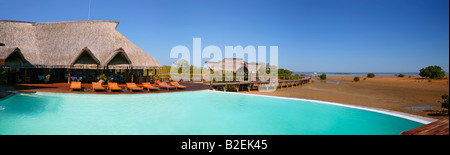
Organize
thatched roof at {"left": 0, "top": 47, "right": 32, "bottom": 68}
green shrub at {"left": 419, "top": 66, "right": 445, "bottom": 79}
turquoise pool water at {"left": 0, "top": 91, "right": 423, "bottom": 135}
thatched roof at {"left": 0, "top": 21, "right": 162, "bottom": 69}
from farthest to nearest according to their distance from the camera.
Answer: green shrub at {"left": 419, "top": 66, "right": 445, "bottom": 79} < thatched roof at {"left": 0, "top": 21, "right": 162, "bottom": 69} < thatched roof at {"left": 0, "top": 47, "right": 32, "bottom": 68} < turquoise pool water at {"left": 0, "top": 91, "right": 423, "bottom": 135}

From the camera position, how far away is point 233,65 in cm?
2442

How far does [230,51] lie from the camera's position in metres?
28.1

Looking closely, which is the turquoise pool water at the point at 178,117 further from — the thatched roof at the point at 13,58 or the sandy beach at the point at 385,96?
the thatched roof at the point at 13,58

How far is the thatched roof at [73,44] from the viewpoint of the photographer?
50.1 feet

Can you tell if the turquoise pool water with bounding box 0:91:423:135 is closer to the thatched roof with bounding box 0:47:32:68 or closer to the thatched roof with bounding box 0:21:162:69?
the thatched roof with bounding box 0:21:162:69

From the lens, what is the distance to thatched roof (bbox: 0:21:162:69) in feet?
50.1

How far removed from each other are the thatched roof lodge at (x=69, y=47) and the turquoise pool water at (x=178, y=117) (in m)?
5.55

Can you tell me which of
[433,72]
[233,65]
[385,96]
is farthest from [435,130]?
[433,72]

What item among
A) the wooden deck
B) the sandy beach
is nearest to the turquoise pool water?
→ the wooden deck

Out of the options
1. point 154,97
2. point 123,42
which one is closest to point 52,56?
point 123,42

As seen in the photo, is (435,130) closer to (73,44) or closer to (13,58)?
(73,44)

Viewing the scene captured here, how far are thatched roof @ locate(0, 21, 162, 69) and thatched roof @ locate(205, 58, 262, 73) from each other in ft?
27.0

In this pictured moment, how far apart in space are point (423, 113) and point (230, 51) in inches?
809

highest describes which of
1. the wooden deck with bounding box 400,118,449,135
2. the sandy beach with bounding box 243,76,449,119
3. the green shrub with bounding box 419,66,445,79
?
the green shrub with bounding box 419,66,445,79
